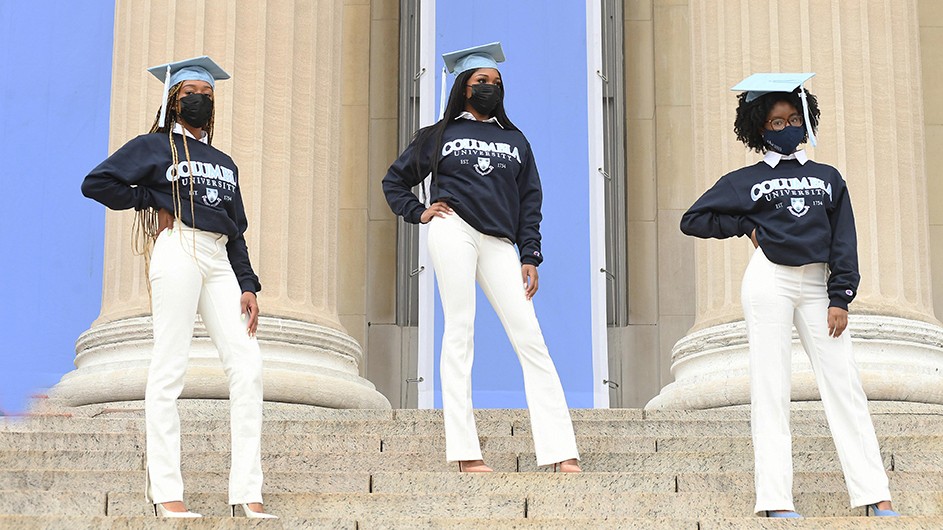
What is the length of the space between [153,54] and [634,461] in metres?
5.29

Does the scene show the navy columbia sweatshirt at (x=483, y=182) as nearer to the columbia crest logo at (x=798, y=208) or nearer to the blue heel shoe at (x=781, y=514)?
the columbia crest logo at (x=798, y=208)

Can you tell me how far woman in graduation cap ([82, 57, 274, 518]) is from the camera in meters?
7.79

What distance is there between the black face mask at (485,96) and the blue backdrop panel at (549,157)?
6105 millimetres

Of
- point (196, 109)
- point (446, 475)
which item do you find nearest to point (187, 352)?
point (196, 109)

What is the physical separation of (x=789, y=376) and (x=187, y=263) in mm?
2915

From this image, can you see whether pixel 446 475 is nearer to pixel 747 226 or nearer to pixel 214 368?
pixel 747 226

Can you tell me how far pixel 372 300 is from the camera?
53.7 feet

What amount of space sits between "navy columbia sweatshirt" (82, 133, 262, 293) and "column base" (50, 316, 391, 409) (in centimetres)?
325

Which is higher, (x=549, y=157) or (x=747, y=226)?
(x=549, y=157)

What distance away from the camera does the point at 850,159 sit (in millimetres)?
12250

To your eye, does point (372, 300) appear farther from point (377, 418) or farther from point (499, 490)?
point (499, 490)

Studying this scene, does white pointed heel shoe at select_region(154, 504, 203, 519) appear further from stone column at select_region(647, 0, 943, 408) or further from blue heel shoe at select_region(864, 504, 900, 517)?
stone column at select_region(647, 0, 943, 408)

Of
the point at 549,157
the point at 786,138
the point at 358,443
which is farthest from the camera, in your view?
the point at 549,157

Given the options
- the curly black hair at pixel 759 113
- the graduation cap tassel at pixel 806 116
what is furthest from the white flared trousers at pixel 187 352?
the graduation cap tassel at pixel 806 116
